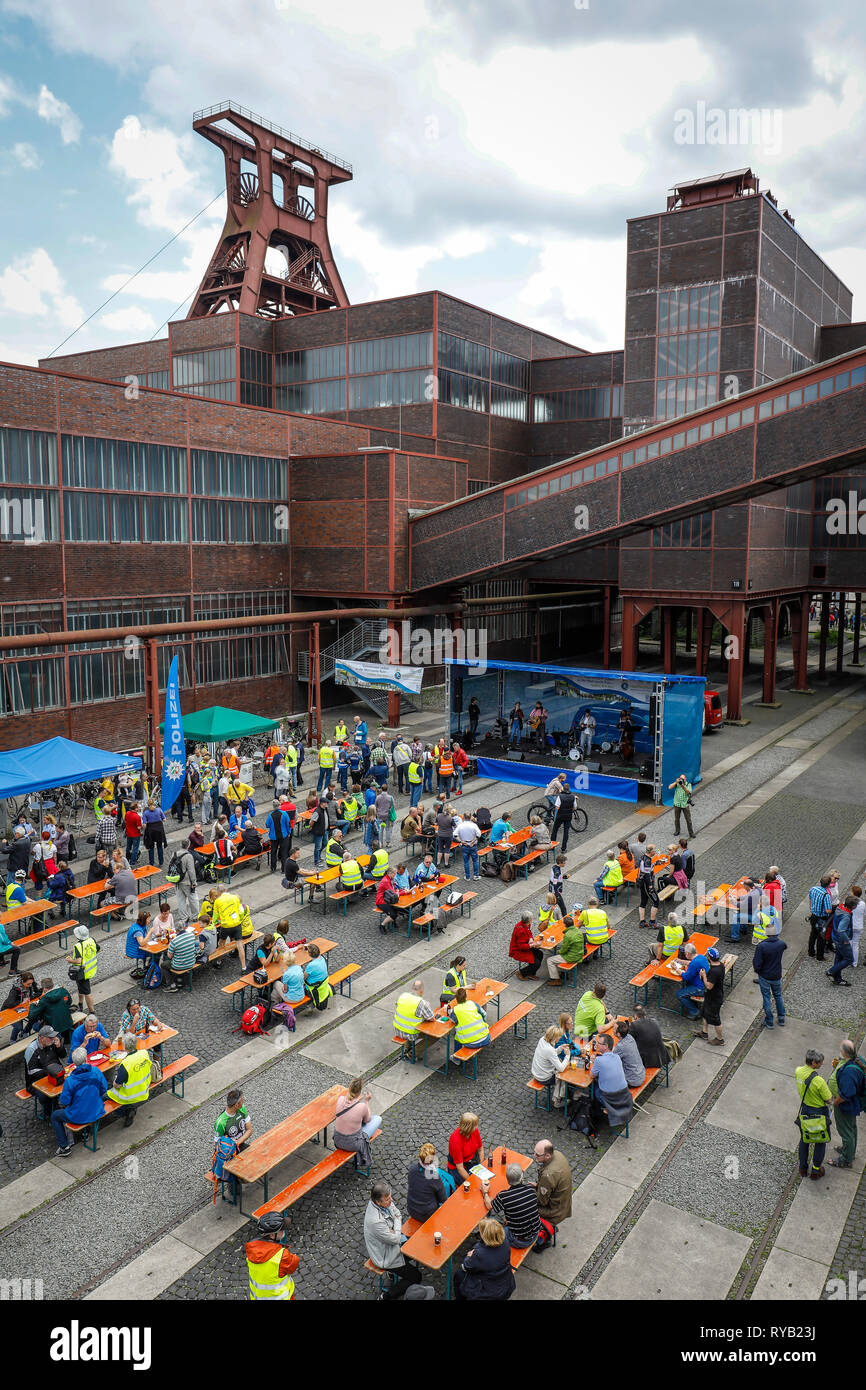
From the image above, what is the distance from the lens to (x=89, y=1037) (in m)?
12.1

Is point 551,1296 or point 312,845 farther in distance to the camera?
point 312,845

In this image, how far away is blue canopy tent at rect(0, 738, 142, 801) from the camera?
61.0ft

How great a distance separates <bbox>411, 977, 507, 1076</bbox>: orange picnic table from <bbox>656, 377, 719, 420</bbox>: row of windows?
30984 mm

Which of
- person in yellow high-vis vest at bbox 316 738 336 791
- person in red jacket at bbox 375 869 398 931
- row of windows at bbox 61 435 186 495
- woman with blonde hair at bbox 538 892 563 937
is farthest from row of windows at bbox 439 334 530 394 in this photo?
woman with blonde hair at bbox 538 892 563 937

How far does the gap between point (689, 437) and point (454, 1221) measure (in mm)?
24193

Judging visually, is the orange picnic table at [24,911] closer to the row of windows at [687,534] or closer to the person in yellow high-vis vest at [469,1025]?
the person in yellow high-vis vest at [469,1025]

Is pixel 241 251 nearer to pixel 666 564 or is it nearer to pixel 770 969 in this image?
pixel 666 564

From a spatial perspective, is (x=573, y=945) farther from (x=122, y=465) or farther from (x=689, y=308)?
(x=689, y=308)

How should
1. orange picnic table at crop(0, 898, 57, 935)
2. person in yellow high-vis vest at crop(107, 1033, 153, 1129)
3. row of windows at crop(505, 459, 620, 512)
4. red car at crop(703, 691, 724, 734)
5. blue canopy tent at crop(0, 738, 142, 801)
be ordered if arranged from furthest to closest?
red car at crop(703, 691, 724, 734) → row of windows at crop(505, 459, 620, 512) → blue canopy tent at crop(0, 738, 142, 801) → orange picnic table at crop(0, 898, 57, 935) → person in yellow high-vis vest at crop(107, 1033, 153, 1129)

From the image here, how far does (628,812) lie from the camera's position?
25.0 metres

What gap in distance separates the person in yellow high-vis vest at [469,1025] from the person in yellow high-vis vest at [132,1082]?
3.99 m

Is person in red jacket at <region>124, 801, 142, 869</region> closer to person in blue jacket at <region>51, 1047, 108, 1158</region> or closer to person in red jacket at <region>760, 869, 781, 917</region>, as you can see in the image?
person in blue jacket at <region>51, 1047, 108, 1158</region>

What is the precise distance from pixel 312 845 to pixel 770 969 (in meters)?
11.6

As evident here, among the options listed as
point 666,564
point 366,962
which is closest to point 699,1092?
point 366,962
